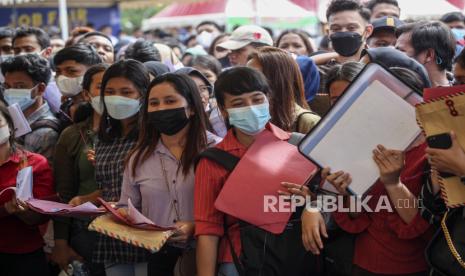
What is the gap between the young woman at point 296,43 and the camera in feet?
19.7

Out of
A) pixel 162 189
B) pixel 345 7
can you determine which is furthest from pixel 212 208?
pixel 345 7

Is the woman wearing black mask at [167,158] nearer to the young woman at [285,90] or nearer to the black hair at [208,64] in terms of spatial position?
the young woman at [285,90]

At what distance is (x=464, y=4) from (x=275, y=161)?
606cm

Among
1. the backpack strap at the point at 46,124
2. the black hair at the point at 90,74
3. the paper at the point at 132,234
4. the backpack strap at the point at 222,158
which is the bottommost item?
the paper at the point at 132,234

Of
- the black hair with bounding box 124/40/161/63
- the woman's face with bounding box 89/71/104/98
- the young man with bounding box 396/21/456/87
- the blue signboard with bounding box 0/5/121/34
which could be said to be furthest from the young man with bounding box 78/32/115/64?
the blue signboard with bounding box 0/5/121/34

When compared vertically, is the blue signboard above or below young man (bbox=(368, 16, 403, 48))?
below

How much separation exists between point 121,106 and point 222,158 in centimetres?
92

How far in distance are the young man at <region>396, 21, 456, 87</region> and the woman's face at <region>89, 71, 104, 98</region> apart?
191 cm

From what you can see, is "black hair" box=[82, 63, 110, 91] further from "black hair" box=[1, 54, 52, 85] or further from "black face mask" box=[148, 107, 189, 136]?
"black face mask" box=[148, 107, 189, 136]

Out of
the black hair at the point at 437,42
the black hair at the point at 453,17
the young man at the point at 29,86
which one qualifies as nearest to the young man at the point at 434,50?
the black hair at the point at 437,42

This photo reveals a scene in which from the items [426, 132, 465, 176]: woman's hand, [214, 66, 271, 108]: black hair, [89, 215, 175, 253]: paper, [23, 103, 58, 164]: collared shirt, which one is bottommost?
[23, 103, 58, 164]: collared shirt

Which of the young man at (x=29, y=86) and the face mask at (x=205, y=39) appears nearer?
the young man at (x=29, y=86)

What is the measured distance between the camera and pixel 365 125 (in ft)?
8.52

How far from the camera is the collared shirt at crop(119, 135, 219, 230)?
10.7 feet
